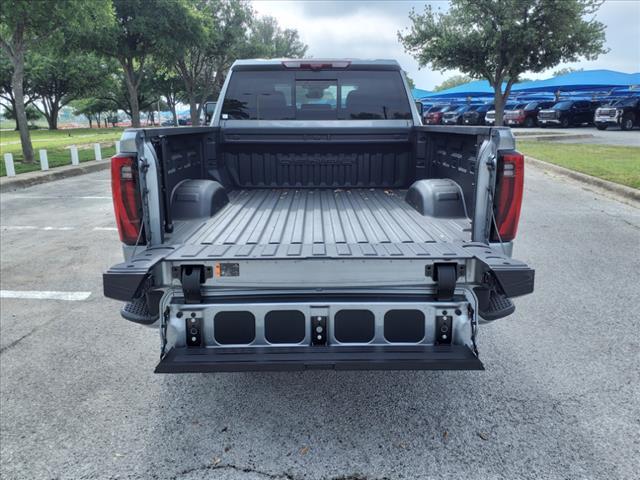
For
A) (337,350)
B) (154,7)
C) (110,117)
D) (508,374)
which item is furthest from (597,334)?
(110,117)

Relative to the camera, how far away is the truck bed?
289 centimetres

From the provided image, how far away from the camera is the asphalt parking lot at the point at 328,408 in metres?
2.70

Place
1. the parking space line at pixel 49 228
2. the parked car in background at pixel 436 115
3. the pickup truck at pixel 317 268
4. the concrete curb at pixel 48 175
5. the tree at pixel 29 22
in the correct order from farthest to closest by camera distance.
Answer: the parked car in background at pixel 436 115 < the tree at pixel 29 22 < the concrete curb at pixel 48 175 < the parking space line at pixel 49 228 < the pickup truck at pixel 317 268

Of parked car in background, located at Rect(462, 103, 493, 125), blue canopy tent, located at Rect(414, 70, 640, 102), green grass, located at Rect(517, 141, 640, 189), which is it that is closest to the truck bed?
green grass, located at Rect(517, 141, 640, 189)

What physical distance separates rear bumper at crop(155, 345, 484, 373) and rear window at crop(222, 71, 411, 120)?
3016 millimetres

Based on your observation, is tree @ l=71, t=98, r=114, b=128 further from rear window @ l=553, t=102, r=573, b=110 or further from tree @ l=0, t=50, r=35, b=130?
rear window @ l=553, t=102, r=573, b=110

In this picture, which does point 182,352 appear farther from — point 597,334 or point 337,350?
point 597,334

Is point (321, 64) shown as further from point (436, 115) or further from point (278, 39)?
point (278, 39)

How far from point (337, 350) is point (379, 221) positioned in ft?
4.03

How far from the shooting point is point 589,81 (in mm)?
33625

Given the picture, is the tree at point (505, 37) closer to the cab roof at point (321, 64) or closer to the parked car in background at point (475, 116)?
the parked car in background at point (475, 116)

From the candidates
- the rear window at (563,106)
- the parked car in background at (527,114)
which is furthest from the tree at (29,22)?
the parked car in background at (527,114)

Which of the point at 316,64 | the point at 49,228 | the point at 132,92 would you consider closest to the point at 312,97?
the point at 316,64

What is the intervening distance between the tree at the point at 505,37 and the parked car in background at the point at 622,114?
4.86 m
